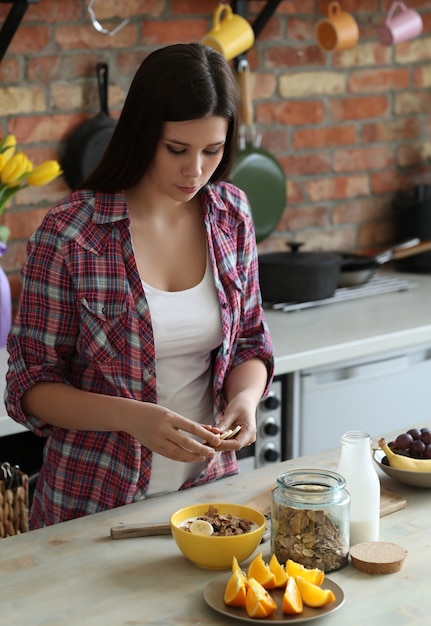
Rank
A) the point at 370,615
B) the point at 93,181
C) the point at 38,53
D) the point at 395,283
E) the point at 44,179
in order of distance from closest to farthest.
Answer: the point at 370,615 → the point at 93,181 → the point at 44,179 → the point at 38,53 → the point at 395,283

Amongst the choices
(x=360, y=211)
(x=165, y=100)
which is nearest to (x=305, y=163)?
(x=360, y=211)

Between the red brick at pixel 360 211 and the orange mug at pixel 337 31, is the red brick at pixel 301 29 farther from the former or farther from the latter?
the red brick at pixel 360 211

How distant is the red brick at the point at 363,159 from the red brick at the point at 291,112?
0.53 feet

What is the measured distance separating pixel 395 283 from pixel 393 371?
578 mm

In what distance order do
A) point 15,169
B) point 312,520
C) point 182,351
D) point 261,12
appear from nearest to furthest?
1. point 312,520
2. point 182,351
3. point 15,169
4. point 261,12

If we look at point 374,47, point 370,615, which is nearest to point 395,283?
point 374,47

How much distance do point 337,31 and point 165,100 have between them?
1598 mm

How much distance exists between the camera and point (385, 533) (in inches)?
59.9

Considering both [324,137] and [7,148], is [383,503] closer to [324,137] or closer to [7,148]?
[7,148]

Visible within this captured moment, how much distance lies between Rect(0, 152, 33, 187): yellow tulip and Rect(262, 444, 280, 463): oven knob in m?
0.91

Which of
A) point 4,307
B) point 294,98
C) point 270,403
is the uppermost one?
point 294,98

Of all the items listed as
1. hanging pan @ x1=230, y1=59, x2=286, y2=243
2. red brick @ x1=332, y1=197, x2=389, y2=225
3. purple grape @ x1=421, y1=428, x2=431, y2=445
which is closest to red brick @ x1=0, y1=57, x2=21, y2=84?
hanging pan @ x1=230, y1=59, x2=286, y2=243

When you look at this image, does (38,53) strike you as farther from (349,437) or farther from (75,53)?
(349,437)

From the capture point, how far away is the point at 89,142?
2738 millimetres
